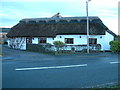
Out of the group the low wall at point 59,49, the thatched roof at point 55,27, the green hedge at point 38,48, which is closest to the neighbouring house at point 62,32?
the thatched roof at point 55,27

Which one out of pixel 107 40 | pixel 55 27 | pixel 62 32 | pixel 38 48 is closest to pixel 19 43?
pixel 55 27

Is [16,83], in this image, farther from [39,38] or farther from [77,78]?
[39,38]

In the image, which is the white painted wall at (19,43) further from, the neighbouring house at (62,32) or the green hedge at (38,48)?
the green hedge at (38,48)

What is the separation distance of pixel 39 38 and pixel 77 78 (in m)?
27.6

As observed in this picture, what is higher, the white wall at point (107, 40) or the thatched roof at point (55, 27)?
the thatched roof at point (55, 27)

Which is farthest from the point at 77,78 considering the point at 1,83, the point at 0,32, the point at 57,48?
the point at 0,32

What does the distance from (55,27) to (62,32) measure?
2.34m

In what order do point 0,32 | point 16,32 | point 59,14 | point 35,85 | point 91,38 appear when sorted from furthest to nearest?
point 0,32
point 59,14
point 16,32
point 91,38
point 35,85

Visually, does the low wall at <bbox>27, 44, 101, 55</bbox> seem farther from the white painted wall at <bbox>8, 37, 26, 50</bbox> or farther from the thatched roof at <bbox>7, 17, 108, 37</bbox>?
the white painted wall at <bbox>8, 37, 26, 50</bbox>

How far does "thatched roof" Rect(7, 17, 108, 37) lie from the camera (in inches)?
1353

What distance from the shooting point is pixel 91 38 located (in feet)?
113

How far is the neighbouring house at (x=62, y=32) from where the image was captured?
34062 millimetres

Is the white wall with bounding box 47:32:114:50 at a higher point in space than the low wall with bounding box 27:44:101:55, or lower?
higher

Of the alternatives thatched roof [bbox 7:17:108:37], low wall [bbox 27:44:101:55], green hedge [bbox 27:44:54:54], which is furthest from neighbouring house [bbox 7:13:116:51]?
green hedge [bbox 27:44:54:54]
